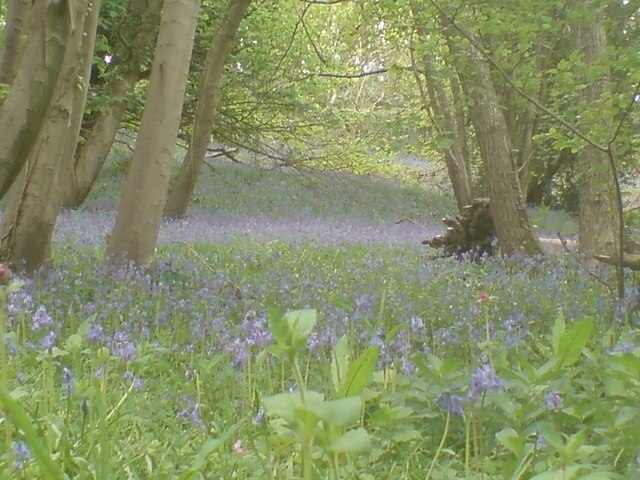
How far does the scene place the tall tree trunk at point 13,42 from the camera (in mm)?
5035

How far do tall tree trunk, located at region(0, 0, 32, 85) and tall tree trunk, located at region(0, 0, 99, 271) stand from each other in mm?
379

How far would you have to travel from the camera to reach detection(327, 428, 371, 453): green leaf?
3.39ft

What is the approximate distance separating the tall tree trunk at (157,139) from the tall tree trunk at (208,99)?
4.07 meters

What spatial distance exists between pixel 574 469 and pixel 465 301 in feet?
14.5

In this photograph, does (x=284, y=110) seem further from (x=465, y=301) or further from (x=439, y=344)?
(x=439, y=344)

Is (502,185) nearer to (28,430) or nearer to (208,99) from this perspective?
(208,99)

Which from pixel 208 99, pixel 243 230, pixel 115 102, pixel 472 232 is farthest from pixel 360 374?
pixel 115 102

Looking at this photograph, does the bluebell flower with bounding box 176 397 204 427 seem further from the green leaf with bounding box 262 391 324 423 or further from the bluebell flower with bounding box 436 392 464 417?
the green leaf with bounding box 262 391 324 423

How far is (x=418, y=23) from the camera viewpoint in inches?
260

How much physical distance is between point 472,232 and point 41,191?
5.98m

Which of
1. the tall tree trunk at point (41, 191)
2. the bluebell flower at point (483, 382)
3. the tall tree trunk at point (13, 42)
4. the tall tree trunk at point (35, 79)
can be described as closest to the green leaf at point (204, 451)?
the bluebell flower at point (483, 382)

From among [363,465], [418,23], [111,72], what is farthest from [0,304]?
[111,72]

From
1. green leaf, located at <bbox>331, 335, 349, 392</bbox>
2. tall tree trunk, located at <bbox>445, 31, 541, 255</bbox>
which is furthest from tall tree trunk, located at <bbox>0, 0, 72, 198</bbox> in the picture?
tall tree trunk, located at <bbox>445, 31, 541, 255</bbox>

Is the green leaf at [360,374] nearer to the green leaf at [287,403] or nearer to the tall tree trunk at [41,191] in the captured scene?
the green leaf at [287,403]
